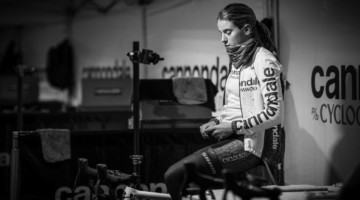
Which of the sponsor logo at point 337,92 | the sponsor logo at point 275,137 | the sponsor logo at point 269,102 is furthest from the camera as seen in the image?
the sponsor logo at point 337,92

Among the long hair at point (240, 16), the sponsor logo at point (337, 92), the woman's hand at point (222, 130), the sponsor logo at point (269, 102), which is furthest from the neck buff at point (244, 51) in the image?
the sponsor logo at point (337, 92)

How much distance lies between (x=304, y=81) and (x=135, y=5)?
5.03 meters

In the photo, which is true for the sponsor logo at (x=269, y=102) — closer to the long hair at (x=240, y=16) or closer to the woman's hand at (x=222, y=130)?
the woman's hand at (x=222, y=130)

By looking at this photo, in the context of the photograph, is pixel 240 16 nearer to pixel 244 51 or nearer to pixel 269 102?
pixel 244 51

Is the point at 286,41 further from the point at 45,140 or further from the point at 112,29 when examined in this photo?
the point at 112,29

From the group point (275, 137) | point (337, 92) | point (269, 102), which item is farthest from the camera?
point (337, 92)

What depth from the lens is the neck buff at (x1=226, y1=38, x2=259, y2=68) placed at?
2.90m

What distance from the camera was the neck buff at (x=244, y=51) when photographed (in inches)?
114

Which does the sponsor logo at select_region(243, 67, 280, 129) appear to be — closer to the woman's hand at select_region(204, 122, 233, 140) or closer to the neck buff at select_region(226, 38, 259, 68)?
the woman's hand at select_region(204, 122, 233, 140)

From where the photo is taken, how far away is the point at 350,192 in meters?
2.08

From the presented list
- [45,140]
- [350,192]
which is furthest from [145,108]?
[350,192]

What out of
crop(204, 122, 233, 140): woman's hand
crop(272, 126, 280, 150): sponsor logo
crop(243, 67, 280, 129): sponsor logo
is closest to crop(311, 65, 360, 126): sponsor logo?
crop(272, 126, 280, 150): sponsor logo

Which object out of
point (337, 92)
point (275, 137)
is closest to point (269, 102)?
point (275, 137)

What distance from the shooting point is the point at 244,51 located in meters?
2.90
